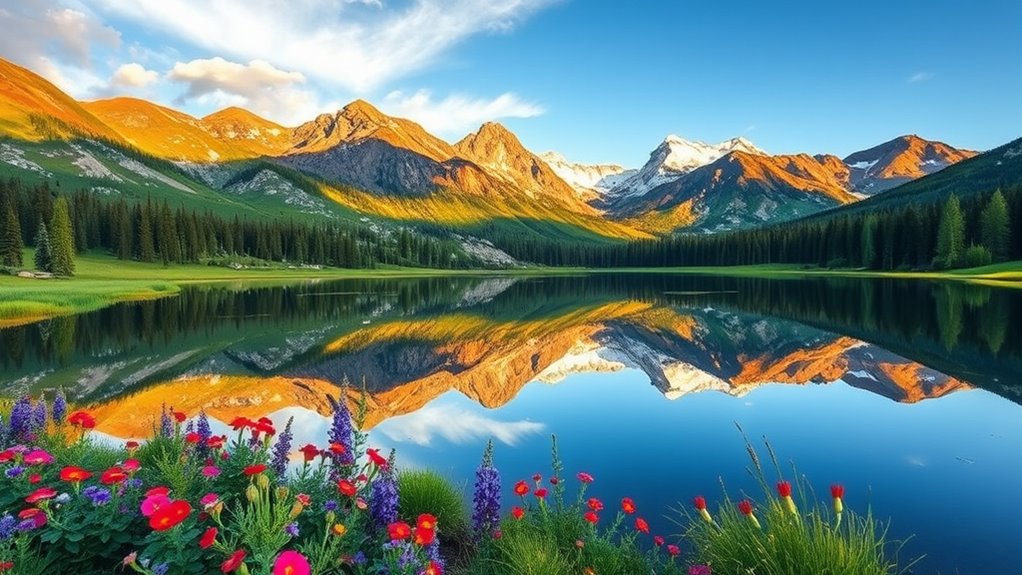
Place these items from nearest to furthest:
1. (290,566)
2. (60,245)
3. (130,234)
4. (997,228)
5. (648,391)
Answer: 1. (290,566)
2. (648,391)
3. (60,245)
4. (997,228)
5. (130,234)

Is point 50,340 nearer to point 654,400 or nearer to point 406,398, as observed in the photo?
point 406,398

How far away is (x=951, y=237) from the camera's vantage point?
10931cm

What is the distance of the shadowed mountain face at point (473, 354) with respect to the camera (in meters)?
23.7

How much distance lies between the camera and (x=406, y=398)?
2420 centimetres

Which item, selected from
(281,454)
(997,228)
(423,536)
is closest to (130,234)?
(281,454)

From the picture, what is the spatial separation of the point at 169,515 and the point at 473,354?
96.3 feet

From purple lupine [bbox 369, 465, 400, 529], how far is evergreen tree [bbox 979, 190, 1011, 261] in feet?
455

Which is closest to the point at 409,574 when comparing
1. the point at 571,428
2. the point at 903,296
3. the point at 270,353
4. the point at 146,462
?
the point at 146,462

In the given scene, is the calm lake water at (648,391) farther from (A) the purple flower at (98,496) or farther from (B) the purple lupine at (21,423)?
(B) the purple lupine at (21,423)

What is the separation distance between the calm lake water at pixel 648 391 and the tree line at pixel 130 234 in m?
69.3

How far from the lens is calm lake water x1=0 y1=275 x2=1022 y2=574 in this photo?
43.9 feet

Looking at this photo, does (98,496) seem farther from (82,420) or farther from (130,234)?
(130,234)

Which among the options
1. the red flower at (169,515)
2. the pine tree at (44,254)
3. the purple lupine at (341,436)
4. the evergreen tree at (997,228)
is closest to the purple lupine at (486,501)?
the purple lupine at (341,436)

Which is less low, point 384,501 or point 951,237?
point 951,237
